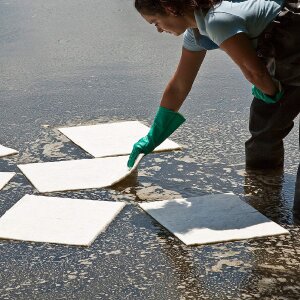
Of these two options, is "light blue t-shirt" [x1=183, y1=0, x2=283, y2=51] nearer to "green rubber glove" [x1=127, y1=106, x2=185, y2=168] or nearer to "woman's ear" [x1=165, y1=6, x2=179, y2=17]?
"woman's ear" [x1=165, y1=6, x2=179, y2=17]

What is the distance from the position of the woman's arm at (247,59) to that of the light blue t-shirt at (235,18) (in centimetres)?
3

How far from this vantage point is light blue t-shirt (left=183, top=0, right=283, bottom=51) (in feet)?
10.9

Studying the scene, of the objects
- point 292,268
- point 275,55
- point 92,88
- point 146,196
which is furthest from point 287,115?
point 92,88

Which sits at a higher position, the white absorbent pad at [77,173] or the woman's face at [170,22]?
the woman's face at [170,22]

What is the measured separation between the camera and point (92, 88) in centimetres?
579

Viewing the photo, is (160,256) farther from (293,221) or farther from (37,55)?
(37,55)

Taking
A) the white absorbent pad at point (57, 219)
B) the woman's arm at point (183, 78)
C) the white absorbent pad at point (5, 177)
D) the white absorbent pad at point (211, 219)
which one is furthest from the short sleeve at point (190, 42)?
the white absorbent pad at point (5, 177)

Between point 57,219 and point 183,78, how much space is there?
903 millimetres

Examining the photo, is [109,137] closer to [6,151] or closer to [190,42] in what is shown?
[6,151]

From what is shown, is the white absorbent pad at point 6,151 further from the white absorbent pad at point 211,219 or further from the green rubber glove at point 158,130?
the white absorbent pad at point 211,219

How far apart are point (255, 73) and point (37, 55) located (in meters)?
3.68

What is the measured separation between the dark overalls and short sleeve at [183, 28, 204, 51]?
369 mm

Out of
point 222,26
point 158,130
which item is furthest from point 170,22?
point 158,130

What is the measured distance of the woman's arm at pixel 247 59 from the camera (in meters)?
3.37
